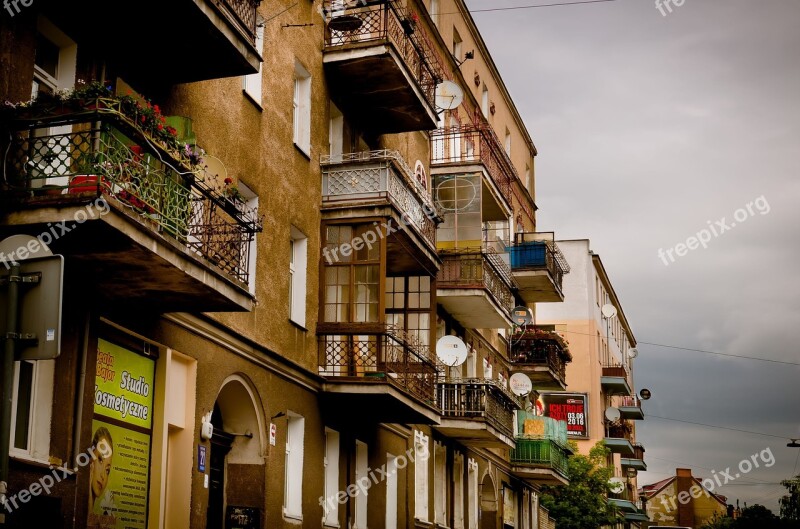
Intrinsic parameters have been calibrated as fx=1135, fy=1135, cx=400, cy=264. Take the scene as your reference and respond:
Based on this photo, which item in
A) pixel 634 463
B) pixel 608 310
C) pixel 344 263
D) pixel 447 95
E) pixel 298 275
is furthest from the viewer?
pixel 634 463

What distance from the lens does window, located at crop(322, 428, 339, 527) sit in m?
20.4

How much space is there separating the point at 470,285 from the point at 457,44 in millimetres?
7955

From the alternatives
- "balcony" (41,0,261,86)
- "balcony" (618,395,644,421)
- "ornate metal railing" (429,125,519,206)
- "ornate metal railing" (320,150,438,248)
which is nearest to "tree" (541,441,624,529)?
"ornate metal railing" (429,125,519,206)

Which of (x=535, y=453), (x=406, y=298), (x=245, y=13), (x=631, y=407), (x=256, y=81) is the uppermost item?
(x=631, y=407)

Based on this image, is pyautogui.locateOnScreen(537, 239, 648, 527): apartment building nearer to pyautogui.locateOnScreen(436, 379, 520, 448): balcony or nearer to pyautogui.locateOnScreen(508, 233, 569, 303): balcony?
pyautogui.locateOnScreen(508, 233, 569, 303): balcony

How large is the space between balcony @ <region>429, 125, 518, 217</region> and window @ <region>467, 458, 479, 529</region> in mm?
7365

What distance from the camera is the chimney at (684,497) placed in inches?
4197

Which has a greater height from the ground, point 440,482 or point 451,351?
point 451,351

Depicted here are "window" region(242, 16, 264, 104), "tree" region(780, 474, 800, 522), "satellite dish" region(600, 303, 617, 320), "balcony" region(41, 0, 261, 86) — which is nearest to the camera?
"balcony" region(41, 0, 261, 86)

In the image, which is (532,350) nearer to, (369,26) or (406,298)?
(406,298)

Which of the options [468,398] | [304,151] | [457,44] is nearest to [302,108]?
[304,151]

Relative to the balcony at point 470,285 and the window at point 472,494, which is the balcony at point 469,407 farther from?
the window at point 472,494

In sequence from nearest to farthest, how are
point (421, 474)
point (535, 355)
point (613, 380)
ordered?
point (421, 474), point (535, 355), point (613, 380)

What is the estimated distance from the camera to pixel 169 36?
14203 mm
